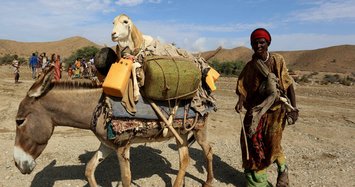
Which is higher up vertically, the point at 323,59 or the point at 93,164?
the point at 323,59

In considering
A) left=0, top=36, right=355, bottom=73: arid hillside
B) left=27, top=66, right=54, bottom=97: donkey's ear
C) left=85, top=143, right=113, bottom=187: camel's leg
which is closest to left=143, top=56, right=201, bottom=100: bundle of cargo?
left=85, top=143, right=113, bottom=187: camel's leg

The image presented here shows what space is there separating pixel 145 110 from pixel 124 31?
1.03m

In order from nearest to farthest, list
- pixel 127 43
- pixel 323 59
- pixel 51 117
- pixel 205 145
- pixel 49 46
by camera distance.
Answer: pixel 51 117, pixel 127 43, pixel 205 145, pixel 323 59, pixel 49 46

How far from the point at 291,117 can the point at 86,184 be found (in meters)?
3.12

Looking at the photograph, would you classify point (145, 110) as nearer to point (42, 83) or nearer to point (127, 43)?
point (127, 43)

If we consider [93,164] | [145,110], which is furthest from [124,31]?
[93,164]

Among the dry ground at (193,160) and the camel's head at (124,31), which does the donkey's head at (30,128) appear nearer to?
the camel's head at (124,31)

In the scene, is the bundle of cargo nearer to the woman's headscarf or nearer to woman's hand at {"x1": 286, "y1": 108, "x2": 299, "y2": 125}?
the woman's headscarf

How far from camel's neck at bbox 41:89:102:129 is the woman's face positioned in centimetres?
215

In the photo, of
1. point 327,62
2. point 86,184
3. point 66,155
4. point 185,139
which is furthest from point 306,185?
point 327,62

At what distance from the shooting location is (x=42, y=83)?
3787mm

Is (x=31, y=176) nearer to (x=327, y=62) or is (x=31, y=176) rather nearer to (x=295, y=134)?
(x=295, y=134)

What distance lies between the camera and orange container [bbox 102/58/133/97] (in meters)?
3.71

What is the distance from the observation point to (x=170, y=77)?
413cm
